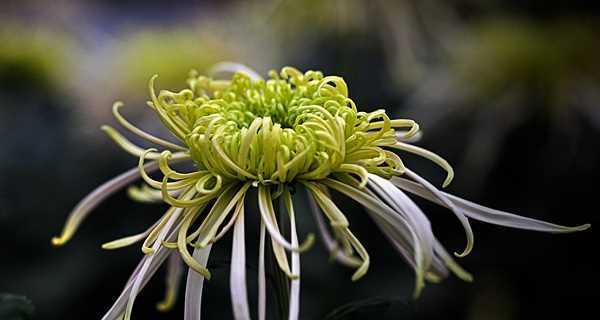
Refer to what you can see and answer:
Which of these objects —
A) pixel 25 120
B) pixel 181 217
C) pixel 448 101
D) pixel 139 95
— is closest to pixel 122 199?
pixel 25 120

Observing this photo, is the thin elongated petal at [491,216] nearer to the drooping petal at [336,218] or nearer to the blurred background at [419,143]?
the drooping petal at [336,218]

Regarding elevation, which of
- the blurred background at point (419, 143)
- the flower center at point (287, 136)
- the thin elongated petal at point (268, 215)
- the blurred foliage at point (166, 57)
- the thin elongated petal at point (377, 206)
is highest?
the flower center at point (287, 136)

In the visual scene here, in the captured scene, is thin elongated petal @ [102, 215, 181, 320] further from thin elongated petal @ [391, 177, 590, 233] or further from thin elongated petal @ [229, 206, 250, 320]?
thin elongated petal @ [391, 177, 590, 233]

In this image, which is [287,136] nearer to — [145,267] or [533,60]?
[145,267]

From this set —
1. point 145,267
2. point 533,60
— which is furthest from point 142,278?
point 533,60

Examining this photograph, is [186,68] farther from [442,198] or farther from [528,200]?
[442,198]

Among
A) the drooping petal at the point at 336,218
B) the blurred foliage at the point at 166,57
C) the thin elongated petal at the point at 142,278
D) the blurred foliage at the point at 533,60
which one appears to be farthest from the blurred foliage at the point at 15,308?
the blurred foliage at the point at 166,57

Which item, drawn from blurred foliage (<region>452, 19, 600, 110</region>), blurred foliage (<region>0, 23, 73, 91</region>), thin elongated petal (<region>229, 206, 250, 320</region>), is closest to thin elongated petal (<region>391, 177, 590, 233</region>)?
thin elongated petal (<region>229, 206, 250, 320</region>)

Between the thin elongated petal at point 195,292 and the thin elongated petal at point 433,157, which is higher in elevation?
the thin elongated petal at point 433,157
